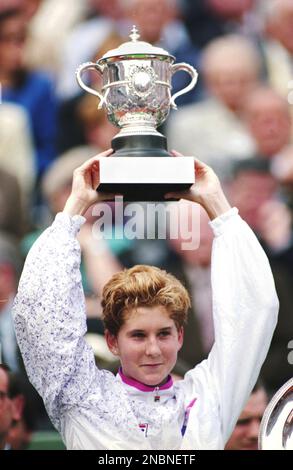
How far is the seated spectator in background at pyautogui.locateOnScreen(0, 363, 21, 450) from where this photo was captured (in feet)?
13.1

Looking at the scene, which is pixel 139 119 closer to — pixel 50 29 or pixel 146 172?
pixel 146 172

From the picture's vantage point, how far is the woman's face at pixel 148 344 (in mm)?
3035

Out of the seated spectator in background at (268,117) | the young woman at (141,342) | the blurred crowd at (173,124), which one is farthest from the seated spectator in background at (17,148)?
the young woman at (141,342)

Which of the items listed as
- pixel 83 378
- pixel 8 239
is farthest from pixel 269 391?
pixel 83 378

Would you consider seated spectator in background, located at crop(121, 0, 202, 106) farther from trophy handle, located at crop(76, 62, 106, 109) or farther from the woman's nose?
the woman's nose

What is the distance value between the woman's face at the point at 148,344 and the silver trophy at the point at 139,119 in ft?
1.22

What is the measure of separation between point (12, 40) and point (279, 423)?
2.18m

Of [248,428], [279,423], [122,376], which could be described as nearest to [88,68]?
[122,376]

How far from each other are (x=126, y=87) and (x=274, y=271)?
1472mm

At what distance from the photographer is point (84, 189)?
3.12 metres

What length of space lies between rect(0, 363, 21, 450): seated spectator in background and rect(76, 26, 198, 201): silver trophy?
3.24 ft

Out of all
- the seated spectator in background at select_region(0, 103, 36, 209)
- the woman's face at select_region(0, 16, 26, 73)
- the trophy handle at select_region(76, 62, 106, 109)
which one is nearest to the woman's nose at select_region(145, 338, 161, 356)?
the trophy handle at select_region(76, 62, 106, 109)

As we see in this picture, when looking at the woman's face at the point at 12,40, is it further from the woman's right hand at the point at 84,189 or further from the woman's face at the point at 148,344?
the woman's face at the point at 148,344

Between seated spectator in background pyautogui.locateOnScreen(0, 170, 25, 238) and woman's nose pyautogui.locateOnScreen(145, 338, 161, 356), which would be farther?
seated spectator in background pyautogui.locateOnScreen(0, 170, 25, 238)
